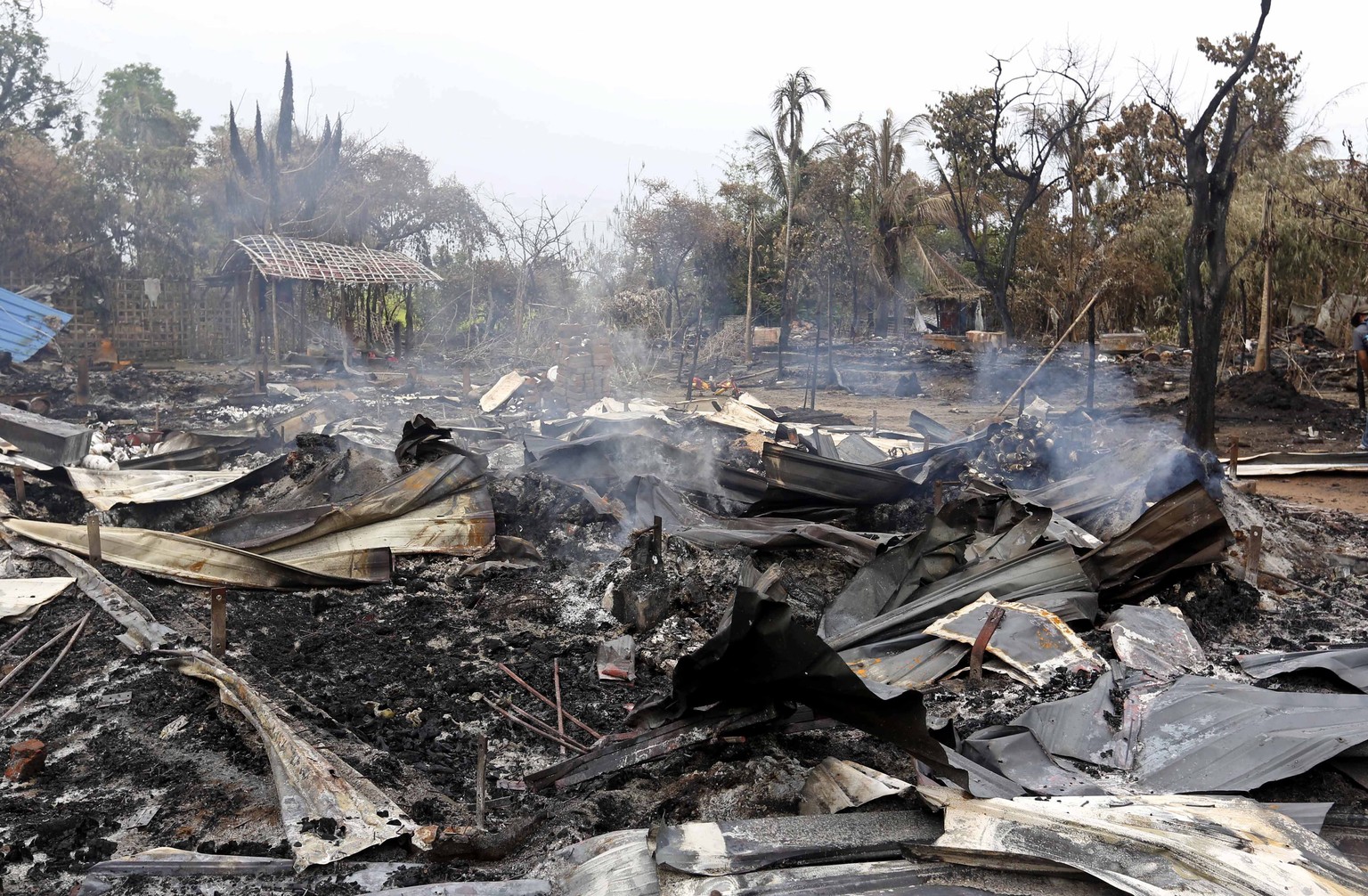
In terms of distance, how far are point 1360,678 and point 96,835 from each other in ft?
15.8

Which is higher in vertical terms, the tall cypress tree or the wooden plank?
the tall cypress tree

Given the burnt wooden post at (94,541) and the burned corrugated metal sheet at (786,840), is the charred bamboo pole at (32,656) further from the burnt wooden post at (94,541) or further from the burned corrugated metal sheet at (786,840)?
the burned corrugated metal sheet at (786,840)

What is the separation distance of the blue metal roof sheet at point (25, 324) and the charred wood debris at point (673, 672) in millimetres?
10270

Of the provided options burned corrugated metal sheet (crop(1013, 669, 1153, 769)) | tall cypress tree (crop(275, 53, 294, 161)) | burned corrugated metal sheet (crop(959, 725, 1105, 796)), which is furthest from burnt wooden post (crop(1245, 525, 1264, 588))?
tall cypress tree (crop(275, 53, 294, 161))

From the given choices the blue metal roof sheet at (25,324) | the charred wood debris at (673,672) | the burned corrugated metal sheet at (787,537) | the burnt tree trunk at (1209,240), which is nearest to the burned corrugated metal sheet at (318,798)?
the charred wood debris at (673,672)

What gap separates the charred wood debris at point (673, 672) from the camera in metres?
2.59

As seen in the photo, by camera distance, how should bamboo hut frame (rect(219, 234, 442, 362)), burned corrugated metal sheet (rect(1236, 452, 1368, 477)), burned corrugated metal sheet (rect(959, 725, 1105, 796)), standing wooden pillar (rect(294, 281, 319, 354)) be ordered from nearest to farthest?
burned corrugated metal sheet (rect(959, 725, 1105, 796)) < burned corrugated metal sheet (rect(1236, 452, 1368, 477)) < bamboo hut frame (rect(219, 234, 442, 362)) < standing wooden pillar (rect(294, 281, 319, 354))

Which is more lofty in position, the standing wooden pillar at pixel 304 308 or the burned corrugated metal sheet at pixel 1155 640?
the standing wooden pillar at pixel 304 308

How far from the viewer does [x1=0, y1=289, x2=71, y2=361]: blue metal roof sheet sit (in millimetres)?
17266

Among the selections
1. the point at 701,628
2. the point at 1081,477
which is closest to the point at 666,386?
the point at 1081,477

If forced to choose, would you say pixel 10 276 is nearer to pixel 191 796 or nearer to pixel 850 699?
pixel 191 796

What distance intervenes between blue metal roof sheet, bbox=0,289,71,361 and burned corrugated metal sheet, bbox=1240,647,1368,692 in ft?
64.5

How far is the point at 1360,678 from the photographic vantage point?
3869mm

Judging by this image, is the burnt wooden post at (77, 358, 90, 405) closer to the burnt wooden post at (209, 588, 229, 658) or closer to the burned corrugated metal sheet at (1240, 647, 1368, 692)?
the burnt wooden post at (209, 588, 229, 658)
